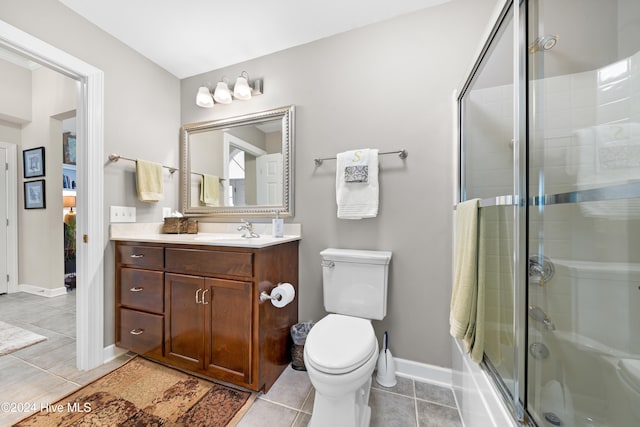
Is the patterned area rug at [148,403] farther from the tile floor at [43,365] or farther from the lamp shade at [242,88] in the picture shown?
the lamp shade at [242,88]

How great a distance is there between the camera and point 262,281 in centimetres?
130

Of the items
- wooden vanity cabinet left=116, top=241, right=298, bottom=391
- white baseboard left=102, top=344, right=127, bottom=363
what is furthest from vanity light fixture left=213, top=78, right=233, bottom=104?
white baseboard left=102, top=344, right=127, bottom=363

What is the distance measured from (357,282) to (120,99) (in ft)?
6.98

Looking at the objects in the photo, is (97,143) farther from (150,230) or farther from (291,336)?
(291,336)

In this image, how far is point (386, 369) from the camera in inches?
56.4

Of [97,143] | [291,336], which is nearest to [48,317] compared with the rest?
[97,143]

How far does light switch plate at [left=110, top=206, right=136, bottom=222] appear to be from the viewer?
168 centimetres

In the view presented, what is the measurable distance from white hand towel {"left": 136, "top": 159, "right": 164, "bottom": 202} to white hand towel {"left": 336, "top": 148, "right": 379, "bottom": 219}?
144 centimetres

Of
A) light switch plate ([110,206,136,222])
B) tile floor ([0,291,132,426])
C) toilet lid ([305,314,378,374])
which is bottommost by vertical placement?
tile floor ([0,291,132,426])

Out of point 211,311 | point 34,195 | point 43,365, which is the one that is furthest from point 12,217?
point 211,311

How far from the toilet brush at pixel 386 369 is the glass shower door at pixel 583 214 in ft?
2.50

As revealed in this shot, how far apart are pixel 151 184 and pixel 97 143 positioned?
0.40 metres

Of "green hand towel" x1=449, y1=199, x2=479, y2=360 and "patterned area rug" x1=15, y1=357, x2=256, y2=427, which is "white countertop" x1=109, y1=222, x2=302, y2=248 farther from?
"green hand towel" x1=449, y1=199, x2=479, y2=360

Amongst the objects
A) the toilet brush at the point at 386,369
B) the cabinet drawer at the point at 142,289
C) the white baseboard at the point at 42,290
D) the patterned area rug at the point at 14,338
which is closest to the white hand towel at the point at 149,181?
the cabinet drawer at the point at 142,289
